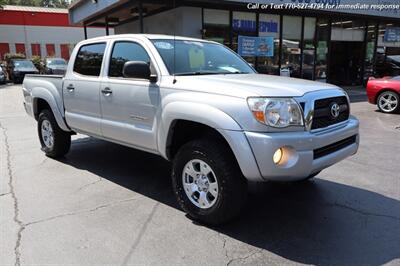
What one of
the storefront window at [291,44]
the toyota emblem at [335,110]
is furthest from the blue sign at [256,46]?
the toyota emblem at [335,110]

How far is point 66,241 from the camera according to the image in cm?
356

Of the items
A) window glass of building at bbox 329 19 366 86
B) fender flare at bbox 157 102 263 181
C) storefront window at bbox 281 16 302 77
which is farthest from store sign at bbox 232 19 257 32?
fender flare at bbox 157 102 263 181

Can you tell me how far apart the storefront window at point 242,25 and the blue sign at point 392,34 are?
10.1 metres

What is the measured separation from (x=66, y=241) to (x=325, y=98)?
2.86 metres

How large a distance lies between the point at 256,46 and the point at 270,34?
1130 millimetres

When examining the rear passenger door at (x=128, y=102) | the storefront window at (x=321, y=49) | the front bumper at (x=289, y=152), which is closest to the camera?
the front bumper at (x=289, y=152)

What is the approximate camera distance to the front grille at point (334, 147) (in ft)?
11.8

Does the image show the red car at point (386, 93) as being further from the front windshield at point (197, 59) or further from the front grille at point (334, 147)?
the front grille at point (334, 147)

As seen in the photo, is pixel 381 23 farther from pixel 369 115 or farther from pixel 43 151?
pixel 43 151

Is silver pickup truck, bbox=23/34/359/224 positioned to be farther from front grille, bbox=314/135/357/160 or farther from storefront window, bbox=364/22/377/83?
storefront window, bbox=364/22/377/83

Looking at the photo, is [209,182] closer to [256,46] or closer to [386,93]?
[386,93]

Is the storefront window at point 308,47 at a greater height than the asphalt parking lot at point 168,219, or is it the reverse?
the storefront window at point 308,47

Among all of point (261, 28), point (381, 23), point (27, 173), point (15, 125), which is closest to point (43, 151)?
point (27, 173)

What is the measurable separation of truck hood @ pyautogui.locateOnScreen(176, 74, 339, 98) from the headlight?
0.07 metres
